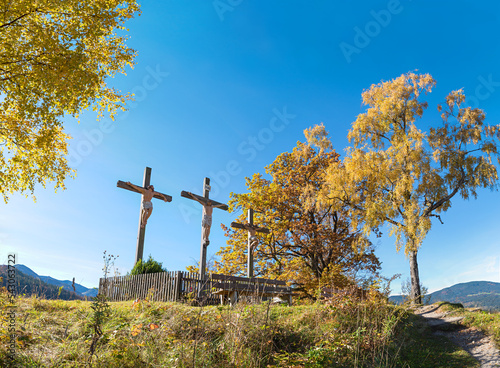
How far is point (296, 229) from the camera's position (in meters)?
21.0

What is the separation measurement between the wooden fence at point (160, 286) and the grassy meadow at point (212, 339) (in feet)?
11.1

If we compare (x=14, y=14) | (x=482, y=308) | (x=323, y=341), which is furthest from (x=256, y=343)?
(x=482, y=308)

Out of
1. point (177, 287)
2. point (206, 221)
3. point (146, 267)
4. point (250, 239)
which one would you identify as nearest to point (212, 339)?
point (177, 287)

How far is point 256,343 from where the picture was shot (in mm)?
6504

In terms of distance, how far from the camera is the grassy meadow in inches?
208

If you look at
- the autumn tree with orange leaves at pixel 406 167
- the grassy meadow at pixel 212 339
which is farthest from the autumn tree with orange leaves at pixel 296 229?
the grassy meadow at pixel 212 339

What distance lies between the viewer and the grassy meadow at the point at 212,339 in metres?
5.28

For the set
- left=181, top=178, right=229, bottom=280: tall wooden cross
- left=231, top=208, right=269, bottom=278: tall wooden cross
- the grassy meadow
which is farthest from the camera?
left=231, top=208, right=269, bottom=278: tall wooden cross

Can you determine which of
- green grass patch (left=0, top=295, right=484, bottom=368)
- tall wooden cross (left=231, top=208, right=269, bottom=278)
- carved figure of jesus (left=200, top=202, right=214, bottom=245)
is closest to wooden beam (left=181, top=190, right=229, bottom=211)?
carved figure of jesus (left=200, top=202, right=214, bottom=245)

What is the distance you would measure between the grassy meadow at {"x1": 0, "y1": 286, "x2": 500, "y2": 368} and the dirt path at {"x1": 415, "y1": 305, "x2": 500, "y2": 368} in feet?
1.32

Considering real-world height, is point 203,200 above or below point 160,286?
above

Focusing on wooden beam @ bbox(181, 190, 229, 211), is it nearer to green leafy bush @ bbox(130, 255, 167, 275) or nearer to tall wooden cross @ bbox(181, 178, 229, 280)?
tall wooden cross @ bbox(181, 178, 229, 280)

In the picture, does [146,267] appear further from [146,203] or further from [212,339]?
[212,339]

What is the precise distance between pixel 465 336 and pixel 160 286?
956cm
